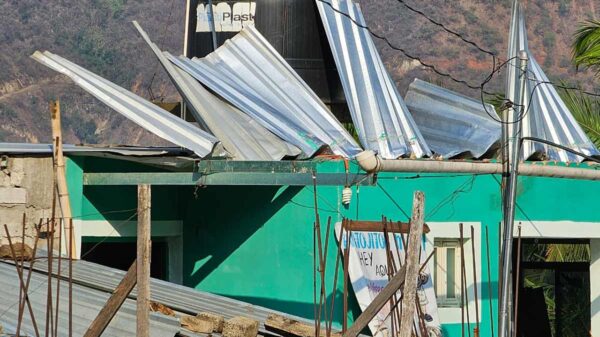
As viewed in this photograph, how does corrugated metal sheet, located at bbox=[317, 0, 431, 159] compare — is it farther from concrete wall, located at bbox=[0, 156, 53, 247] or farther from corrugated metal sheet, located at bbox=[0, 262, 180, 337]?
corrugated metal sheet, located at bbox=[0, 262, 180, 337]

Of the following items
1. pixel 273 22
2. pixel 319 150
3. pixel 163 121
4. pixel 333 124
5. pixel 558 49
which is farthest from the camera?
pixel 558 49

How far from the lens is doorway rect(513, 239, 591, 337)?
19219 mm

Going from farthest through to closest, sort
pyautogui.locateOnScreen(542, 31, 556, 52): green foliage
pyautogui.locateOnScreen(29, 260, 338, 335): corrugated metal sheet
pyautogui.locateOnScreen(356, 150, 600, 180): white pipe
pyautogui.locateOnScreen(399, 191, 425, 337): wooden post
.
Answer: pyautogui.locateOnScreen(542, 31, 556, 52): green foliage, pyautogui.locateOnScreen(356, 150, 600, 180): white pipe, pyautogui.locateOnScreen(29, 260, 338, 335): corrugated metal sheet, pyautogui.locateOnScreen(399, 191, 425, 337): wooden post

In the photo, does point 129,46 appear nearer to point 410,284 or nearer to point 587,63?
point 587,63

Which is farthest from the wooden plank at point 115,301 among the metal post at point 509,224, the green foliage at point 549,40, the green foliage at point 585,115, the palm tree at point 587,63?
the green foliage at point 549,40

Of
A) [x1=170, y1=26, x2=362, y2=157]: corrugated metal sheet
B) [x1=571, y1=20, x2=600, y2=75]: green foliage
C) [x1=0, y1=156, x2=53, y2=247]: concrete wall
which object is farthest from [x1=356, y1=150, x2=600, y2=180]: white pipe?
[x1=571, y1=20, x2=600, y2=75]: green foliage

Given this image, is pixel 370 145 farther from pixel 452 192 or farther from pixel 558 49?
pixel 558 49

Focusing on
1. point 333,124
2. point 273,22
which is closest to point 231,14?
point 273,22

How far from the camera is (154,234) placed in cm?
1480

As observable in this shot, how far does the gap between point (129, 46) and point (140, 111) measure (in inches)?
2343

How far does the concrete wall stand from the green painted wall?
35 centimetres

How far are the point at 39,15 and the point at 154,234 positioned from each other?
6236cm

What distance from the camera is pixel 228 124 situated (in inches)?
570

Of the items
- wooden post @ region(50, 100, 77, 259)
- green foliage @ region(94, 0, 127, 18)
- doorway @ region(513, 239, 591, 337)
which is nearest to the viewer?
wooden post @ region(50, 100, 77, 259)
